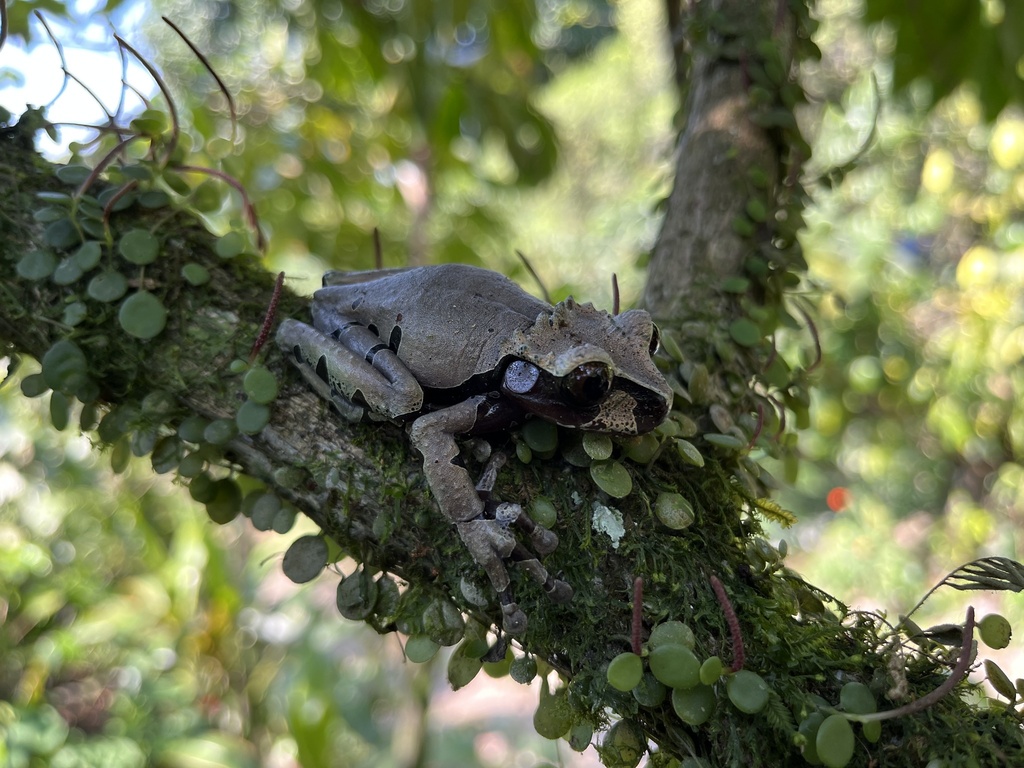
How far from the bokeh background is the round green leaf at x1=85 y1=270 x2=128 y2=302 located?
112 centimetres

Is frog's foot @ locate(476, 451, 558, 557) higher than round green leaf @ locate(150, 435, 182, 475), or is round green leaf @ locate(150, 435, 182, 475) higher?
frog's foot @ locate(476, 451, 558, 557)

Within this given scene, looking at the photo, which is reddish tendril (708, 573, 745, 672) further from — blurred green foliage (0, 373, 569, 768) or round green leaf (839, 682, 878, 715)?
blurred green foliage (0, 373, 569, 768)

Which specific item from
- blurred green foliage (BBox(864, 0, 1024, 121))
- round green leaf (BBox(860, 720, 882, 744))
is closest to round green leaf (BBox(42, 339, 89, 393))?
round green leaf (BBox(860, 720, 882, 744))

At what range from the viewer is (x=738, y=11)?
226 centimetres

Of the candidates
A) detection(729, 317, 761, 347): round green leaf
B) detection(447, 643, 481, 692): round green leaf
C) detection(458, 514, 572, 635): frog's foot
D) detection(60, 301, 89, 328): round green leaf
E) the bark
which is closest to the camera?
detection(458, 514, 572, 635): frog's foot

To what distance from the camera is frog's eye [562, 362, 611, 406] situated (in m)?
1.48

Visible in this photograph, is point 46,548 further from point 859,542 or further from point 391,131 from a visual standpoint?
point 859,542

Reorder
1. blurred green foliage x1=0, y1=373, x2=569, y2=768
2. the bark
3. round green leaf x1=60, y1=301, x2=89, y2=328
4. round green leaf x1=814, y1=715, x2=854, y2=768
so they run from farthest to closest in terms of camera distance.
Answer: blurred green foliage x1=0, y1=373, x2=569, y2=768, the bark, round green leaf x1=60, y1=301, x2=89, y2=328, round green leaf x1=814, y1=715, x2=854, y2=768

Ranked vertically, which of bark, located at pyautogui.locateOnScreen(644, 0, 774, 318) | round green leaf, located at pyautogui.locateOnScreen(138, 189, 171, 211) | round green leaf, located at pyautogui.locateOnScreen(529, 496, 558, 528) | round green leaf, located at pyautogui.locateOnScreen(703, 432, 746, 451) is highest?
bark, located at pyautogui.locateOnScreen(644, 0, 774, 318)

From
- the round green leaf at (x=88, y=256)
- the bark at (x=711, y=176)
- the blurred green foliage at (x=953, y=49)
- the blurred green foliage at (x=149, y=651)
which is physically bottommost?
the blurred green foliage at (x=149, y=651)

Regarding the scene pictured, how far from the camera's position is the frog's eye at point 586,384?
1.48 meters

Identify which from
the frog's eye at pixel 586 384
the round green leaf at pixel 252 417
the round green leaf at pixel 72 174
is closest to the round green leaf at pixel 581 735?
the frog's eye at pixel 586 384

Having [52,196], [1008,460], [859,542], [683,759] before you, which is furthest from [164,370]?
[859,542]

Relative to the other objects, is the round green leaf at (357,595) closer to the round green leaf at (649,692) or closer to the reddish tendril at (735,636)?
the round green leaf at (649,692)
